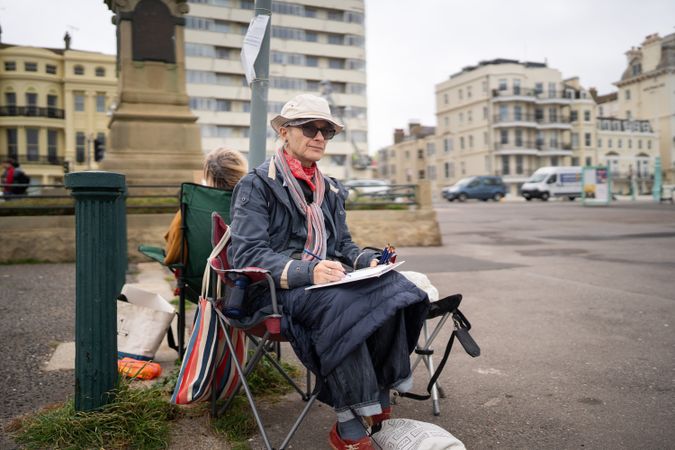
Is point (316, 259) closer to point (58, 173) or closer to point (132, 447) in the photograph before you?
point (132, 447)

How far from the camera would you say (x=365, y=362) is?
2426mm

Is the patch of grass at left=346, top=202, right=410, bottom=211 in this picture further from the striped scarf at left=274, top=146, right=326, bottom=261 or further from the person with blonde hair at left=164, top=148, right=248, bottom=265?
the striped scarf at left=274, top=146, right=326, bottom=261

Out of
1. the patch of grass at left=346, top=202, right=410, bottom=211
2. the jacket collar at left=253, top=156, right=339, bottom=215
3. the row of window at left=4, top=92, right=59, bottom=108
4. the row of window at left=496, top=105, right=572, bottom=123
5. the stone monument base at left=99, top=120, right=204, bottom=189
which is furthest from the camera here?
the row of window at left=496, top=105, right=572, bottom=123

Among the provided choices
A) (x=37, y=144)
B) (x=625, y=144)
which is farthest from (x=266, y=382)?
(x=625, y=144)

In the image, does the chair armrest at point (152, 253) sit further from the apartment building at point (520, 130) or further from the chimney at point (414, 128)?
the chimney at point (414, 128)

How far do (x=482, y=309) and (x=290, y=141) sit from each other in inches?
139

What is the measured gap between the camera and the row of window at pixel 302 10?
6794cm

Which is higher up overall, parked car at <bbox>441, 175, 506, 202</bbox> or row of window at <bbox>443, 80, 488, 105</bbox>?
row of window at <bbox>443, 80, 488, 105</bbox>

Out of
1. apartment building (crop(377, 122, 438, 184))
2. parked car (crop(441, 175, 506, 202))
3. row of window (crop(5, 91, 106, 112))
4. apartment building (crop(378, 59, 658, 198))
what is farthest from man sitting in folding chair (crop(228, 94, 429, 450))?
apartment building (crop(377, 122, 438, 184))

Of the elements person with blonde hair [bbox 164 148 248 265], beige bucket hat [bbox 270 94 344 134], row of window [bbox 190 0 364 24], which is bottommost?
person with blonde hair [bbox 164 148 248 265]

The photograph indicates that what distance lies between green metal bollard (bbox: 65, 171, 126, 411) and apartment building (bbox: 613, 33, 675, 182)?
94.5 metres

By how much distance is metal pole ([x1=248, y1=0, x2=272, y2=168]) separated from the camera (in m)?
4.18

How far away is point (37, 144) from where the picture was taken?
2360 inches

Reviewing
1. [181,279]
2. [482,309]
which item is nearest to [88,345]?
[181,279]
